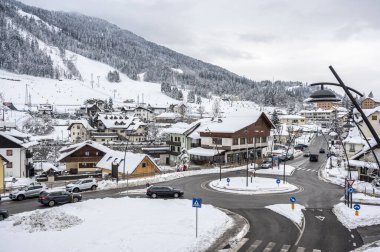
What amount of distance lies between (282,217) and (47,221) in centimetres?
1851

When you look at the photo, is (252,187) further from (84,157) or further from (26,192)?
(84,157)

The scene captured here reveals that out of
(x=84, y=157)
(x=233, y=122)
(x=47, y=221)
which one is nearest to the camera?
(x=47, y=221)

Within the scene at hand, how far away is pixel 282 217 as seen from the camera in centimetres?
2778

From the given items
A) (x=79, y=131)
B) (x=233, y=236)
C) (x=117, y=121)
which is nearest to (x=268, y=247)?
(x=233, y=236)

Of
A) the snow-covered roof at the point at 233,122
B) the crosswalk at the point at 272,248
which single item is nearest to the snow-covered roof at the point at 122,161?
the snow-covered roof at the point at 233,122

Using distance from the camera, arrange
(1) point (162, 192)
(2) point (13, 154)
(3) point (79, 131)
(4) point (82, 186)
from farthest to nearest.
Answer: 1. (3) point (79, 131)
2. (2) point (13, 154)
3. (4) point (82, 186)
4. (1) point (162, 192)

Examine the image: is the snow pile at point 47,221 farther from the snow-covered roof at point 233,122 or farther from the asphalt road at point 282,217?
the snow-covered roof at point 233,122

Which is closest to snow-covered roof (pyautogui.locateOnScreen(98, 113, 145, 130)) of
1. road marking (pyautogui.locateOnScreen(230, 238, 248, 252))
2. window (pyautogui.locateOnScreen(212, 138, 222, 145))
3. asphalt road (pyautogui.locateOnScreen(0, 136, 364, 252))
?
Result: window (pyautogui.locateOnScreen(212, 138, 222, 145))

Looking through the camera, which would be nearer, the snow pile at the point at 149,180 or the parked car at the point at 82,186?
the parked car at the point at 82,186

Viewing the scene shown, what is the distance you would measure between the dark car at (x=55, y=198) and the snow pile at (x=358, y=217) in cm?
2536

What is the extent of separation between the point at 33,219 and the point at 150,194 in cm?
1410

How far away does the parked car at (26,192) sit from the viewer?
36094mm

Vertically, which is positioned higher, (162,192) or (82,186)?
(162,192)

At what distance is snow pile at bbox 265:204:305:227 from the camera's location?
26903 mm
